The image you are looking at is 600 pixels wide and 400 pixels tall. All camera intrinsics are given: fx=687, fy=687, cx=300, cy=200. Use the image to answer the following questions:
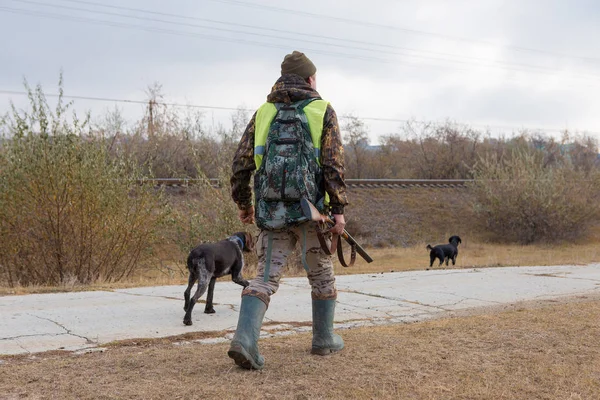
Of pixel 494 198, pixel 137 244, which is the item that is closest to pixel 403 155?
pixel 494 198

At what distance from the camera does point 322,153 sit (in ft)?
16.4

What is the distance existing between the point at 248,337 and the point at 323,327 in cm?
78

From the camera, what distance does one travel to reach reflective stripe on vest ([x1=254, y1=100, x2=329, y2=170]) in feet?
16.4

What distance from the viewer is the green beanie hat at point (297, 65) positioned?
5234mm

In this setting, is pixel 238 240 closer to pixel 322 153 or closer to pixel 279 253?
pixel 279 253

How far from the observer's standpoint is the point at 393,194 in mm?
31703

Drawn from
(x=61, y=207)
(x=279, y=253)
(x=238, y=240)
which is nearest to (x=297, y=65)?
(x=279, y=253)

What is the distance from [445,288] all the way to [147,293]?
14.0 feet

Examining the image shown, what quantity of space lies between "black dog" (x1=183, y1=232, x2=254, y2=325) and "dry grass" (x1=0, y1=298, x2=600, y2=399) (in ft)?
3.77

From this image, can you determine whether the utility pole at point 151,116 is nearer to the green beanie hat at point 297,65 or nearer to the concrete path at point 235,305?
the concrete path at point 235,305

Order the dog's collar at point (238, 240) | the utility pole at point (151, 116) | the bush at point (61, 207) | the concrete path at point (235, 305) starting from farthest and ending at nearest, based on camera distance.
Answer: the utility pole at point (151, 116)
the bush at point (61, 207)
the dog's collar at point (238, 240)
the concrete path at point (235, 305)

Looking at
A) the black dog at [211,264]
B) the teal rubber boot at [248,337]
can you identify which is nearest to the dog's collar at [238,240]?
the black dog at [211,264]

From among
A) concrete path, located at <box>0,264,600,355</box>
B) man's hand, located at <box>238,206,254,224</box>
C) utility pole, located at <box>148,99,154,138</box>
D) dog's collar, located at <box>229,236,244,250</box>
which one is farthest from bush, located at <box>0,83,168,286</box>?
utility pole, located at <box>148,99,154,138</box>

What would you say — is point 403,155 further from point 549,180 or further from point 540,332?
point 540,332
